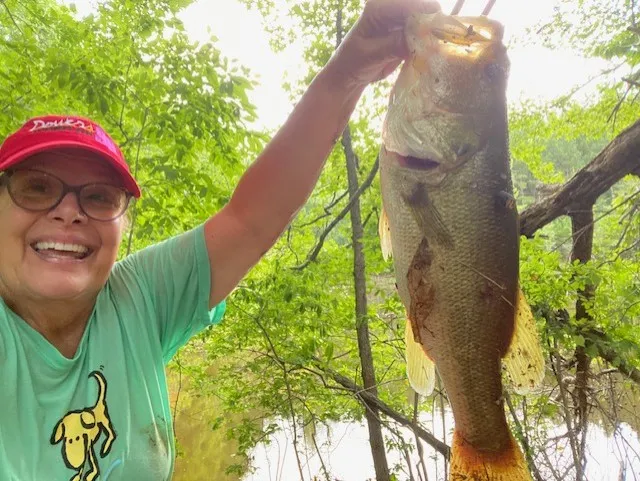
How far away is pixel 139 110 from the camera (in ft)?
13.6

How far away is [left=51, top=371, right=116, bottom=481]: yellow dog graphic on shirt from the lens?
1.33 metres

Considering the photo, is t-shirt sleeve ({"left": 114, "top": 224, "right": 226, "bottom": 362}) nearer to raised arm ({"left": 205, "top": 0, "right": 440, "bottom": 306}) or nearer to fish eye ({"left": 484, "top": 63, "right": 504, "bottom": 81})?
raised arm ({"left": 205, "top": 0, "right": 440, "bottom": 306})

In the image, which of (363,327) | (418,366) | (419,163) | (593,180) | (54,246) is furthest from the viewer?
(363,327)

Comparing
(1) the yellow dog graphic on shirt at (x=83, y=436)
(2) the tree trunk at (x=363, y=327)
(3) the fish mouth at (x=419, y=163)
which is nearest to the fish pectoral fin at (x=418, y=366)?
(3) the fish mouth at (x=419, y=163)

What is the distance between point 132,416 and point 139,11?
377 cm

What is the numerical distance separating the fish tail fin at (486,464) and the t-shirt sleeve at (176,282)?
0.95 meters

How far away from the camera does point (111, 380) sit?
1449mm

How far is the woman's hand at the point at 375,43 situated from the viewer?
1474 mm

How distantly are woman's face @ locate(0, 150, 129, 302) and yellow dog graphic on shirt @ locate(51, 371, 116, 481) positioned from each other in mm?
344

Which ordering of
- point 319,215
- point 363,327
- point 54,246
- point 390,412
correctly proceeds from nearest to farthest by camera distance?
point 54,246 → point 390,412 → point 363,327 → point 319,215

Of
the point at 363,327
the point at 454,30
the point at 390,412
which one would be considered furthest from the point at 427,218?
the point at 363,327

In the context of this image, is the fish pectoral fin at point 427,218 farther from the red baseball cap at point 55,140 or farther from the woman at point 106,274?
the red baseball cap at point 55,140

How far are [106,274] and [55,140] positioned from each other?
43 centimetres

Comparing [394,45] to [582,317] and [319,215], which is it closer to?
[582,317]
